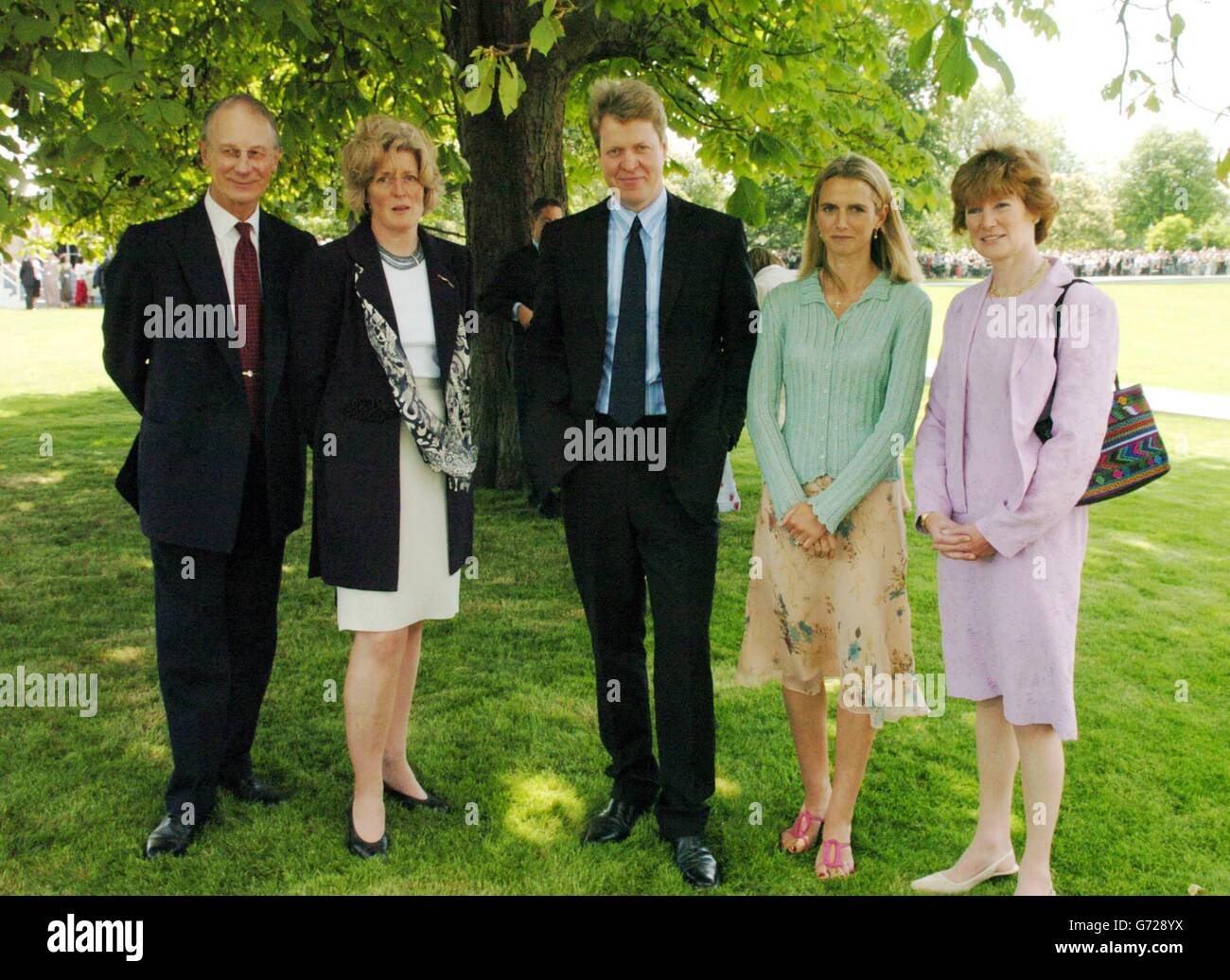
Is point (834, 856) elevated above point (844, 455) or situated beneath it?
A: situated beneath

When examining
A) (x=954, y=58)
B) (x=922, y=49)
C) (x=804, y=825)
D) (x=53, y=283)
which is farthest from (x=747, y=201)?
(x=53, y=283)

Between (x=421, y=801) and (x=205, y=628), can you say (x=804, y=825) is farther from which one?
(x=205, y=628)

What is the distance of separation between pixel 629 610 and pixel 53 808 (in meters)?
2.47

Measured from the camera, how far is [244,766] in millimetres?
4438

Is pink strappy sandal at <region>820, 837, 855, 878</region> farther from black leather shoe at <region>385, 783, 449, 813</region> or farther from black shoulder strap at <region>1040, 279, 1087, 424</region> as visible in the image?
black shoulder strap at <region>1040, 279, 1087, 424</region>

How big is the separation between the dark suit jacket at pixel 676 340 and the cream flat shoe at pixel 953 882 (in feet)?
4.82

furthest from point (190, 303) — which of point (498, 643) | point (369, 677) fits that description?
point (498, 643)

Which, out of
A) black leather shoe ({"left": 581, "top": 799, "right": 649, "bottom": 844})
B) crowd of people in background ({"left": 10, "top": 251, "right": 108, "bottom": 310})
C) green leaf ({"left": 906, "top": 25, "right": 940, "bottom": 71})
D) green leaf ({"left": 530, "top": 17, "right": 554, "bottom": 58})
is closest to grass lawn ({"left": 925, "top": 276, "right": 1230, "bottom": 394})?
green leaf ({"left": 906, "top": 25, "right": 940, "bottom": 71})

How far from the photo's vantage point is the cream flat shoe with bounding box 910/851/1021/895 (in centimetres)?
374

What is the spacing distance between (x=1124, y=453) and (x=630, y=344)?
1.62 metres

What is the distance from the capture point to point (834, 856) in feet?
12.6
